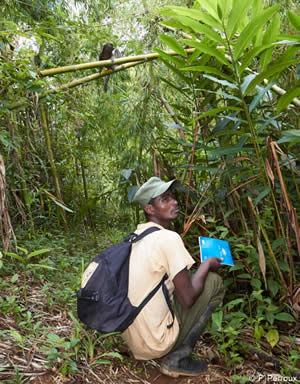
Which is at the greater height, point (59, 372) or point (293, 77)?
point (293, 77)

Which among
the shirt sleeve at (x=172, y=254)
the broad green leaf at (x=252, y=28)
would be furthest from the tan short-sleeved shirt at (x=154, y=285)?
the broad green leaf at (x=252, y=28)

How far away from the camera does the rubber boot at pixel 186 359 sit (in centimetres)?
180

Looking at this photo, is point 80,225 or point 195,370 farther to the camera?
point 80,225

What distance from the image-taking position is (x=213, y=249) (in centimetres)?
189

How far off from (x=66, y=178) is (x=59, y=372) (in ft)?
10.9

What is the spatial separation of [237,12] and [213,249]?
3.52ft

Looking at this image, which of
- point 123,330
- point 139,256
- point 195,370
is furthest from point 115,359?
point 139,256

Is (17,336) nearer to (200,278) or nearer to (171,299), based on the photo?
(171,299)

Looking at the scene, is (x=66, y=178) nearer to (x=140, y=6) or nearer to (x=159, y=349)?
(x=140, y=6)

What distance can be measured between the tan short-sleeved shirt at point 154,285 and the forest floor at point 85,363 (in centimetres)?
14

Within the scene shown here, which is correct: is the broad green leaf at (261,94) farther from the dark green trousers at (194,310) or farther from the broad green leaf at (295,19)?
the dark green trousers at (194,310)

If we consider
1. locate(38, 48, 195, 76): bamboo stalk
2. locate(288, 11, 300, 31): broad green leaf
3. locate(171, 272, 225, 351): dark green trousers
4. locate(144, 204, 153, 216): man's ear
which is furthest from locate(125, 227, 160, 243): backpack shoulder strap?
locate(38, 48, 195, 76): bamboo stalk

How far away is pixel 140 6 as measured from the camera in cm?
303

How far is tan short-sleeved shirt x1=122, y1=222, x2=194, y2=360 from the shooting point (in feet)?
5.70
